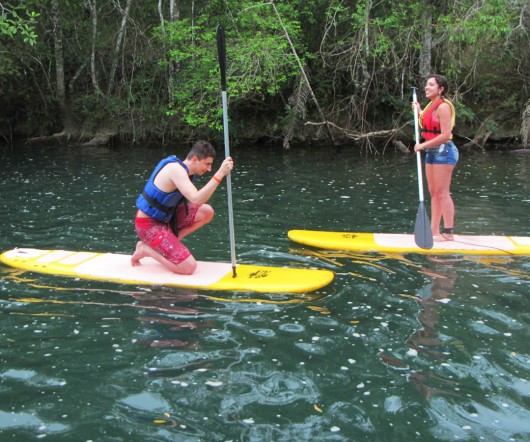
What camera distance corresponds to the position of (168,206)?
5492 millimetres

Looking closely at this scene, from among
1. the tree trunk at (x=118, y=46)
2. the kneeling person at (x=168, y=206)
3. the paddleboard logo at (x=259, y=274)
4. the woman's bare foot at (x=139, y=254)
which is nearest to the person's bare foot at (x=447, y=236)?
the paddleboard logo at (x=259, y=274)

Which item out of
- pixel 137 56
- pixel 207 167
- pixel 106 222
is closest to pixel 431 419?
pixel 207 167

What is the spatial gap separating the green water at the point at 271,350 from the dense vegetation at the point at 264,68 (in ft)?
24.6

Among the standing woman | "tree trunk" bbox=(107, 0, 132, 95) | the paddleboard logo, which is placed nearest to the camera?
the paddleboard logo

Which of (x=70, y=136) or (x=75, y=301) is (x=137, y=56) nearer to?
(x=70, y=136)

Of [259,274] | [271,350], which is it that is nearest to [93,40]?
[259,274]

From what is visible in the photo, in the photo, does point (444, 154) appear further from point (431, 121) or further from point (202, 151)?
point (202, 151)

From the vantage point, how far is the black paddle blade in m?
6.35

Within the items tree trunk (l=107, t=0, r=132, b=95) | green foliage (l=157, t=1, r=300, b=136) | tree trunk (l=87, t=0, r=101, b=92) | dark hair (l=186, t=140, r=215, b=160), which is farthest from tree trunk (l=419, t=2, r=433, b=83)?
dark hair (l=186, t=140, r=215, b=160)

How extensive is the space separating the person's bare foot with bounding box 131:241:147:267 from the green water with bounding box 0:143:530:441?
16.1 inches

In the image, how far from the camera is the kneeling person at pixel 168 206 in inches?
205

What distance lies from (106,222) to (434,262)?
430 centimetres

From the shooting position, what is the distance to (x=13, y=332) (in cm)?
439

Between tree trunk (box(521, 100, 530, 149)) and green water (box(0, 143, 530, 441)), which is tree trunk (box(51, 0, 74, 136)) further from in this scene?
tree trunk (box(521, 100, 530, 149))
